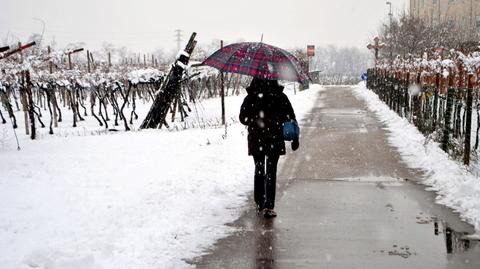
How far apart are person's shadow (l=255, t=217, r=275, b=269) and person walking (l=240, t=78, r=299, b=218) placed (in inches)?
11.5

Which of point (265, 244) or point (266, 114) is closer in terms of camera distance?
point (265, 244)

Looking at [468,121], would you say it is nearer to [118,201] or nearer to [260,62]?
[260,62]

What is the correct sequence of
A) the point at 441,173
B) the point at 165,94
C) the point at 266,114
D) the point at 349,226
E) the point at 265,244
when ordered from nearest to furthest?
the point at 265,244, the point at 349,226, the point at 266,114, the point at 441,173, the point at 165,94

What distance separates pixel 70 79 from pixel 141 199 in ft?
40.4

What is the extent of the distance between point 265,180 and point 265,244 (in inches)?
49.0

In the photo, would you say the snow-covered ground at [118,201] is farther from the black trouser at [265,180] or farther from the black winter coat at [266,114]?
the black winter coat at [266,114]

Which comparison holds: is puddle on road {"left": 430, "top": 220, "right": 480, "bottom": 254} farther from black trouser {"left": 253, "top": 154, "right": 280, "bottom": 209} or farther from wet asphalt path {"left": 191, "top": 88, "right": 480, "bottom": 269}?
black trouser {"left": 253, "top": 154, "right": 280, "bottom": 209}

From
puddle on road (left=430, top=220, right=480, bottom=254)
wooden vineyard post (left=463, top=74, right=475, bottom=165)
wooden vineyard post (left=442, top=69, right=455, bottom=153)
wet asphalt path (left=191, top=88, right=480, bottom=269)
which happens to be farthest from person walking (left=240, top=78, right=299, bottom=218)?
wooden vineyard post (left=442, top=69, right=455, bottom=153)

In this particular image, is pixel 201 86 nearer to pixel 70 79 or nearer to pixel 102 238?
pixel 70 79

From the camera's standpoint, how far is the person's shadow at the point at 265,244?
14.3 ft

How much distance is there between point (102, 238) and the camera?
15.2ft

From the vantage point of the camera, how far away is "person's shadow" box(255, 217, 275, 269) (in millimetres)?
4359

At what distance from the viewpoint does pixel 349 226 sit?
5.40 metres

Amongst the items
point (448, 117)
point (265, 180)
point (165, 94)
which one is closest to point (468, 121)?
point (448, 117)
